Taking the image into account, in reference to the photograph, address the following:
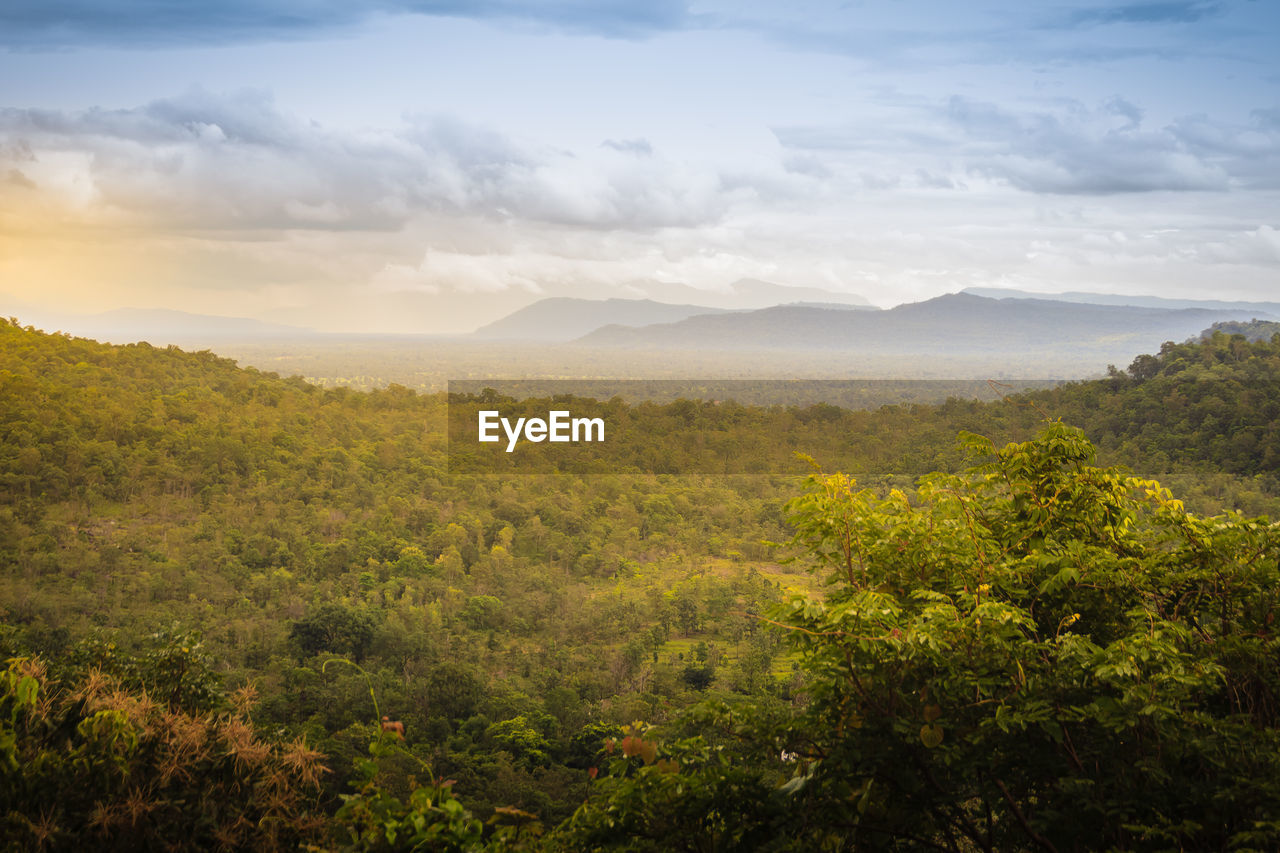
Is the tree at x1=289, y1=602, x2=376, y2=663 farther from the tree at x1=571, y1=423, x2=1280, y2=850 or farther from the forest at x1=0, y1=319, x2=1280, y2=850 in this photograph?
the tree at x1=571, y1=423, x2=1280, y2=850

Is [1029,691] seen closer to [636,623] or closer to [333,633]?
[333,633]

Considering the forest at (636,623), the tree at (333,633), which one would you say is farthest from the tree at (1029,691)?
the tree at (333,633)

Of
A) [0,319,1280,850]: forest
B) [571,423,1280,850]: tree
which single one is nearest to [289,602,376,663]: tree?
[0,319,1280,850]: forest

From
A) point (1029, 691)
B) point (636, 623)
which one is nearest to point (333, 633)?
point (636, 623)

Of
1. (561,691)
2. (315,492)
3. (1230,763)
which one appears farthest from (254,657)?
(1230,763)

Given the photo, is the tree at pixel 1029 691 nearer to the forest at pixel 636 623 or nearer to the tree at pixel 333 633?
the forest at pixel 636 623

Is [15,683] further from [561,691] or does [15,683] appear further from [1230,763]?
[561,691]
